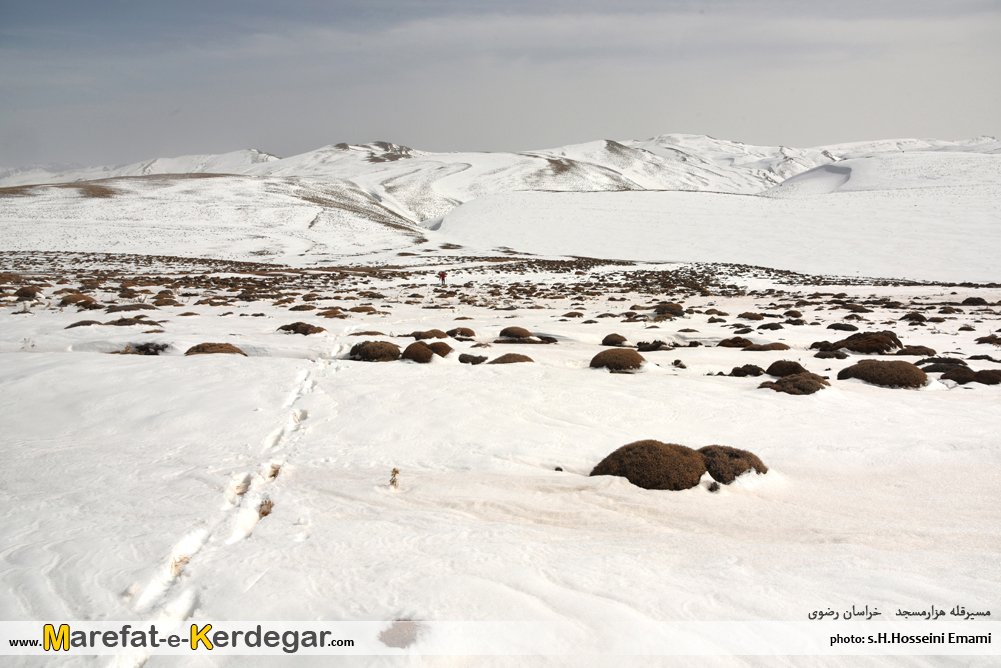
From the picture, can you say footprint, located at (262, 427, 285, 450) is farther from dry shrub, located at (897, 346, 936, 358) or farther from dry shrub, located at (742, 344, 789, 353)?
dry shrub, located at (897, 346, 936, 358)

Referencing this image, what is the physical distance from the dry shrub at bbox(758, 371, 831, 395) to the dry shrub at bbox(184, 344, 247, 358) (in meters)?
9.90

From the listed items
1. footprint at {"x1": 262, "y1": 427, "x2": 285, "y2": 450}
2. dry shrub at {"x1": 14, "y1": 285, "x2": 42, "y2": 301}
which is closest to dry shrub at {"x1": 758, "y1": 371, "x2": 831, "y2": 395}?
footprint at {"x1": 262, "y1": 427, "x2": 285, "y2": 450}

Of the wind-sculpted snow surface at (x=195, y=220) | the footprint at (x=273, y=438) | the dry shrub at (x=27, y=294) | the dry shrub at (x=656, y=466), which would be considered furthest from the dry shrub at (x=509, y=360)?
the wind-sculpted snow surface at (x=195, y=220)

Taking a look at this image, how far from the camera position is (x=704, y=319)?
67.4 feet

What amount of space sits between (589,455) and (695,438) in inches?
62.6

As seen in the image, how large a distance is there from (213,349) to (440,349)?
4.62 meters

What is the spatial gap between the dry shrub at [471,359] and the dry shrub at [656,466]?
562 centimetres

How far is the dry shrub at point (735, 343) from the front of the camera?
552 inches

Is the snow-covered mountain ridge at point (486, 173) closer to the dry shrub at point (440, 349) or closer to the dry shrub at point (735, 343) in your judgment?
the dry shrub at point (735, 343)

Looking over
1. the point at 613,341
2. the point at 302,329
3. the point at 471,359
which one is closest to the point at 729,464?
the point at 471,359

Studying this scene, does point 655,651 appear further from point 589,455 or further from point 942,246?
point 942,246

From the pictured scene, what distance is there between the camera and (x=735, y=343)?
46.7 ft

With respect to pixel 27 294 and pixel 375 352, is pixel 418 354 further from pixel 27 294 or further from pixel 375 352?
pixel 27 294

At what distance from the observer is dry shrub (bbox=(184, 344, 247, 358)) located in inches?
424
